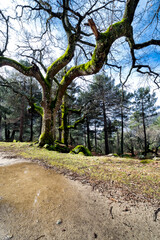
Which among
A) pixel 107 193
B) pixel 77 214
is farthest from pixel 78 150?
pixel 77 214

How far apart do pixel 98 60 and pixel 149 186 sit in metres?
4.16

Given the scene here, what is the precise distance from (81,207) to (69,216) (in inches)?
7.7

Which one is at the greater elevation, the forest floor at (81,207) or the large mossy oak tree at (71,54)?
the large mossy oak tree at (71,54)

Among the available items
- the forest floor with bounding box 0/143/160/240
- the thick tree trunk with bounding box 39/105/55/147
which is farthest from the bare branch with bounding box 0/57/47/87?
the forest floor with bounding box 0/143/160/240

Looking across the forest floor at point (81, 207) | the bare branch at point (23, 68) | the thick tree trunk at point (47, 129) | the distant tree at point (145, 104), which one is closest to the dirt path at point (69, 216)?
the forest floor at point (81, 207)

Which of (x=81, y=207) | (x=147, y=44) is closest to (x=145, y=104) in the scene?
(x=147, y=44)

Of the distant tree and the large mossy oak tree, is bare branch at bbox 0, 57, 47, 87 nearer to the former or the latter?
the large mossy oak tree

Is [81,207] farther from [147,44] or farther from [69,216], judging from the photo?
[147,44]

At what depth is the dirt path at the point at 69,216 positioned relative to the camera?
90 cm

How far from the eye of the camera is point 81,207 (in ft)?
4.06

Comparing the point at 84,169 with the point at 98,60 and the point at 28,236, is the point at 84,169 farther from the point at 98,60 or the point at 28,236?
the point at 98,60

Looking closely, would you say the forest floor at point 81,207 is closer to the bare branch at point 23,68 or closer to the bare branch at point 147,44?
the bare branch at point 147,44

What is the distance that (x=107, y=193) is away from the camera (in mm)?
1473

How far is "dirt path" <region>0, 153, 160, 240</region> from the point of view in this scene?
2.95 ft
